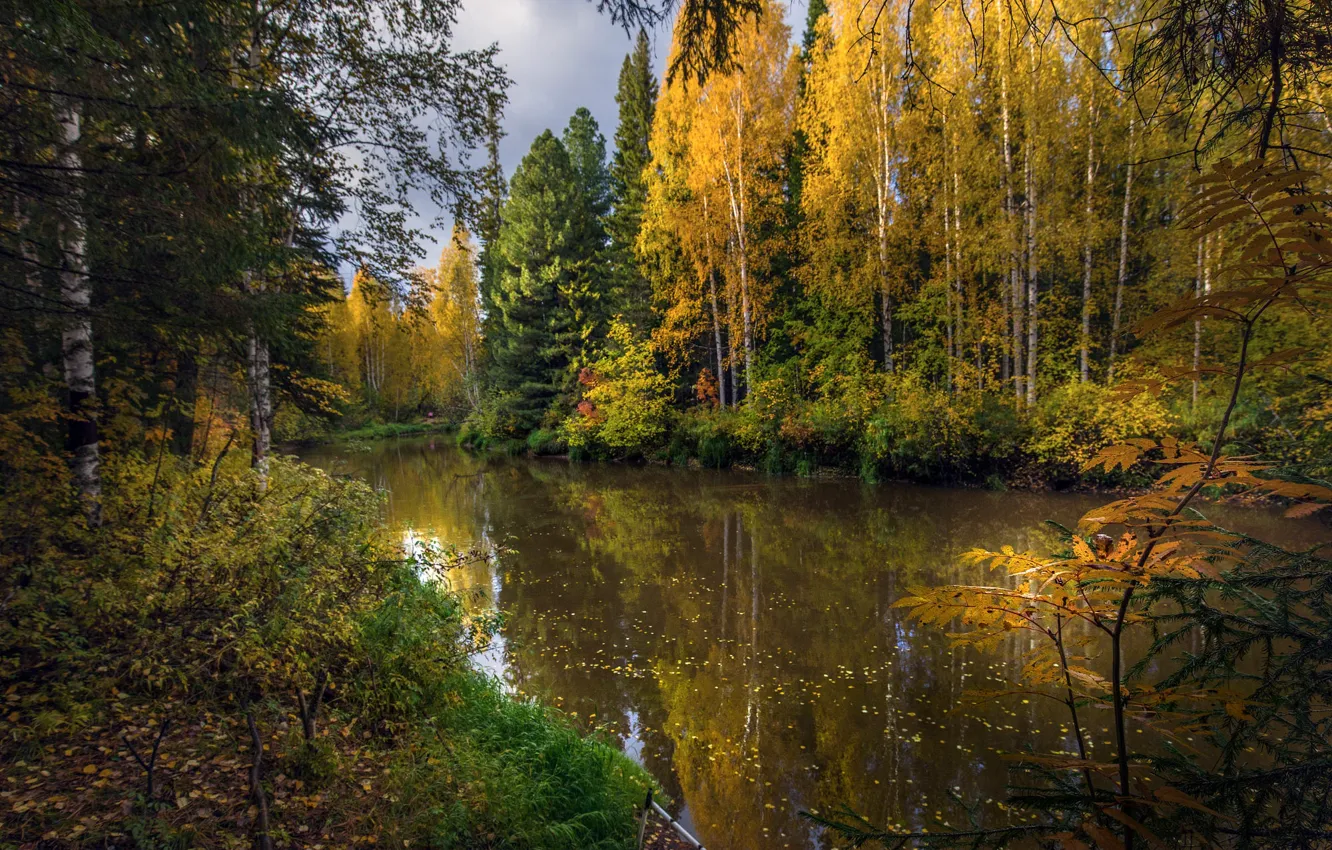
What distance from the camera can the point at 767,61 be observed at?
16266 mm

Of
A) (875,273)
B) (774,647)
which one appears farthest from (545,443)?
(774,647)

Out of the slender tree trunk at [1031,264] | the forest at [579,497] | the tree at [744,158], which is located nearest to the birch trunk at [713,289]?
the tree at [744,158]

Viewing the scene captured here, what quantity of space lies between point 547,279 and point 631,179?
507cm

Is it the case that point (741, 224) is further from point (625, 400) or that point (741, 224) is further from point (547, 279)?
point (547, 279)

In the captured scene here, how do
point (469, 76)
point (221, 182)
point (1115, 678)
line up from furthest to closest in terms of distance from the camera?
1. point (469, 76)
2. point (221, 182)
3. point (1115, 678)

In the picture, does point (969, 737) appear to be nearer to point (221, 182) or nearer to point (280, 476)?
point (280, 476)

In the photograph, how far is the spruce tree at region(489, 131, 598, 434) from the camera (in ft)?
73.2

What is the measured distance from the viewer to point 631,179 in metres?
22.4

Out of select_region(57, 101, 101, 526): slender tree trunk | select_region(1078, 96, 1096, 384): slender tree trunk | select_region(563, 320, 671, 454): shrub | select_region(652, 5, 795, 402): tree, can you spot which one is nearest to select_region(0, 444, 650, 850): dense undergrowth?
select_region(57, 101, 101, 526): slender tree trunk

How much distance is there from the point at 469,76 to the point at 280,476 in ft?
18.2

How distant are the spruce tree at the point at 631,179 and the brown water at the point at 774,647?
32.4 ft

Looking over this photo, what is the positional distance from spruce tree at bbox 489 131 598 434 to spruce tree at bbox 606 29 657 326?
4.53 feet

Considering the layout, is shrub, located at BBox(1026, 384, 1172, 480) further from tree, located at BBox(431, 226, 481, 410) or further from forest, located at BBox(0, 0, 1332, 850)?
tree, located at BBox(431, 226, 481, 410)

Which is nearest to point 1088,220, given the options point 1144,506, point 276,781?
point 1144,506
